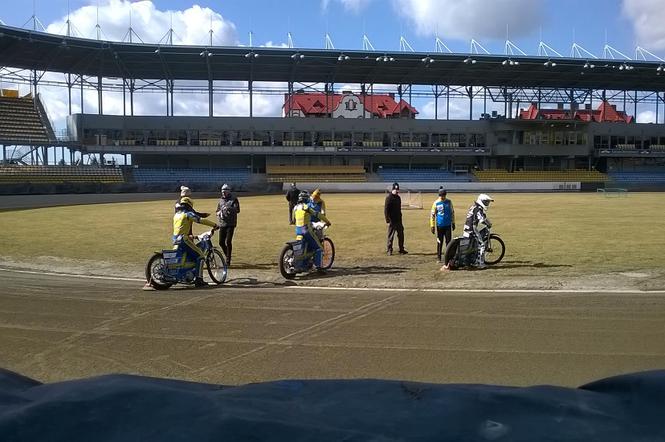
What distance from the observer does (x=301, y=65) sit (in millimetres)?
62750

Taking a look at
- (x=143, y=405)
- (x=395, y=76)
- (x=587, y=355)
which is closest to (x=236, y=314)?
(x=587, y=355)

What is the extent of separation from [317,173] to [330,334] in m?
63.5

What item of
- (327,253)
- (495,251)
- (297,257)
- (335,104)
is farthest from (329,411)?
(335,104)

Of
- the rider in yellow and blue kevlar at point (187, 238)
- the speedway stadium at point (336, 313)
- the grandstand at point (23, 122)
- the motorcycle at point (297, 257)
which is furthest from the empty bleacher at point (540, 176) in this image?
the rider in yellow and blue kevlar at point (187, 238)

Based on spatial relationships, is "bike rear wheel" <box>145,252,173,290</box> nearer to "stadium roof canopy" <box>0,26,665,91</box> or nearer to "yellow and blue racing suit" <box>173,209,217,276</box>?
"yellow and blue racing suit" <box>173,209,217,276</box>

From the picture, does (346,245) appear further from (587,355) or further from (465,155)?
(465,155)

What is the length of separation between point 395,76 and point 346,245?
180 feet

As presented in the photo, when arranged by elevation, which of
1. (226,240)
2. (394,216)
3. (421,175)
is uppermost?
(421,175)

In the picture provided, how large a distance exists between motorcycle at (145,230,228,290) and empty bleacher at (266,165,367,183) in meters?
55.5

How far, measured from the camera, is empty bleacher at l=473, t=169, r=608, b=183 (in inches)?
2795

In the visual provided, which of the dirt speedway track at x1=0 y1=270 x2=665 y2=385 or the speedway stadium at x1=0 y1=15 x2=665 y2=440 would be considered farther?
the dirt speedway track at x1=0 y1=270 x2=665 y2=385

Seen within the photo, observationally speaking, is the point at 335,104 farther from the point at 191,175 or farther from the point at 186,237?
the point at 186,237

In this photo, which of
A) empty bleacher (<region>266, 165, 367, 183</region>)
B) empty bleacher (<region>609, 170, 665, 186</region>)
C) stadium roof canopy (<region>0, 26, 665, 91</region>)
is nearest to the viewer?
stadium roof canopy (<region>0, 26, 665, 91</region>)

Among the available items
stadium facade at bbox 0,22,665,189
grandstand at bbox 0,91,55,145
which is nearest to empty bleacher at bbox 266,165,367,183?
stadium facade at bbox 0,22,665,189
